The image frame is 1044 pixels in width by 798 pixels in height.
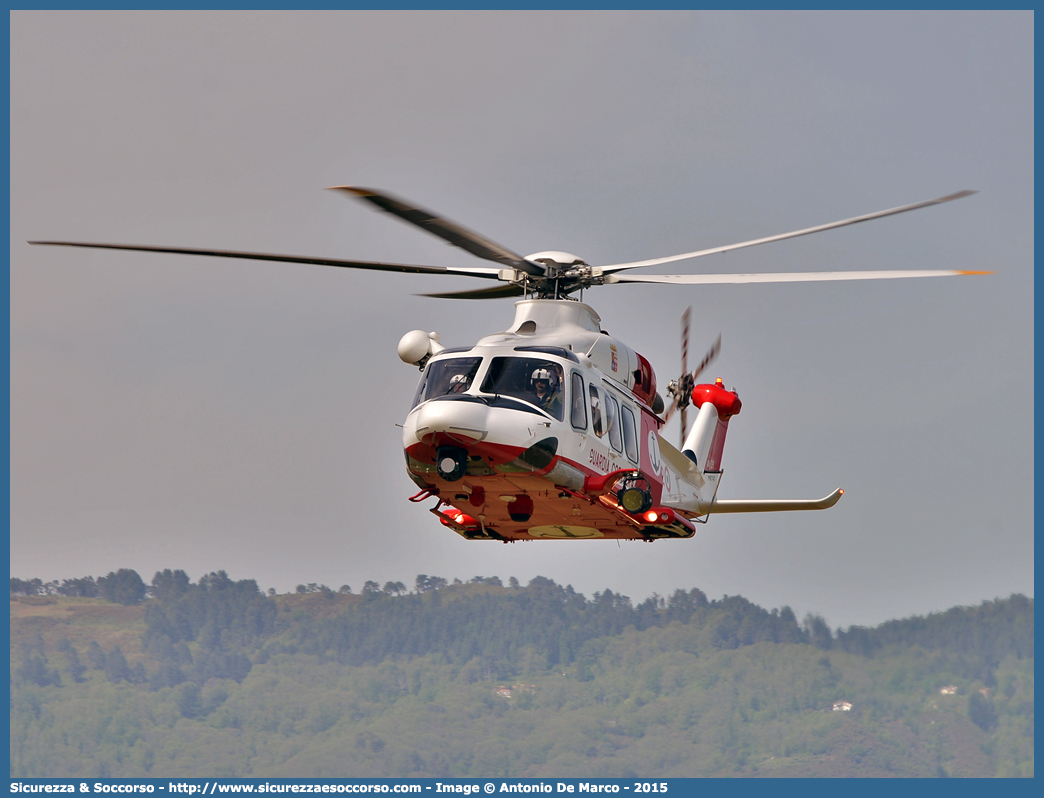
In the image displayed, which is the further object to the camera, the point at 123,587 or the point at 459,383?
the point at 123,587

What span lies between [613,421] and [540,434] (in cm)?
211

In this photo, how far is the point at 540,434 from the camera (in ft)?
55.4

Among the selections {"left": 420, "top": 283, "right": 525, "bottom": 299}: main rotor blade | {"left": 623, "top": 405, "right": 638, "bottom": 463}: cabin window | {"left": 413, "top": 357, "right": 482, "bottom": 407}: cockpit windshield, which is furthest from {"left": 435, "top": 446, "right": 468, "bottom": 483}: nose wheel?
{"left": 420, "top": 283, "right": 525, "bottom": 299}: main rotor blade

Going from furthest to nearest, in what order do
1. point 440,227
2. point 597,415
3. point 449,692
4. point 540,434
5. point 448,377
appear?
point 449,692 < point 597,415 < point 448,377 < point 540,434 < point 440,227

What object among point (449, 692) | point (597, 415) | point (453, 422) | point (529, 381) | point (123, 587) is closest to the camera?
point (453, 422)

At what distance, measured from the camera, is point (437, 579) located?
63.9 m

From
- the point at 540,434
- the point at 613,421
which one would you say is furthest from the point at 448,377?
the point at 613,421

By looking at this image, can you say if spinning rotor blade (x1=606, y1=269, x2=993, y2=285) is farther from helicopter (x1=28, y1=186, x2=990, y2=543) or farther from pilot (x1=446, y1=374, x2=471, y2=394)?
pilot (x1=446, y1=374, x2=471, y2=394)

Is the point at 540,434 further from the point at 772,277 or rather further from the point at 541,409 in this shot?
the point at 772,277

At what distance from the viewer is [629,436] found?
19250mm

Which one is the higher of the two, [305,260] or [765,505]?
[305,260]

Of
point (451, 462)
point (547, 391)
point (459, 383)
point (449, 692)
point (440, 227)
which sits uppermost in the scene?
point (440, 227)

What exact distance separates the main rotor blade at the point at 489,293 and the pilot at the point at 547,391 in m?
3.96

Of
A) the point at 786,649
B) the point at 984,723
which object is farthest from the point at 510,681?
the point at 984,723
